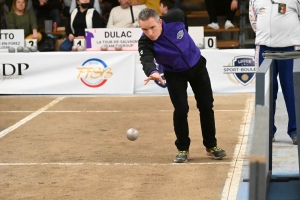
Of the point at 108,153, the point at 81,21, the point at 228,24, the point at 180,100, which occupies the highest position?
the point at 81,21

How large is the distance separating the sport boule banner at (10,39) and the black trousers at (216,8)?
4.76m

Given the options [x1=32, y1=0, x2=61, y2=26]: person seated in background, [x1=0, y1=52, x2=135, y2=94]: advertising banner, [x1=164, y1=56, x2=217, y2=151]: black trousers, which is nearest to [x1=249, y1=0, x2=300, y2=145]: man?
[x1=164, y1=56, x2=217, y2=151]: black trousers

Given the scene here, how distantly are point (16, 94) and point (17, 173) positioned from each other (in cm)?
668

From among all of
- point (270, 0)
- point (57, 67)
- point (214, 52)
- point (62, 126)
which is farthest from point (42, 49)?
point (270, 0)

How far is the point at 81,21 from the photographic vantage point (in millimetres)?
15555

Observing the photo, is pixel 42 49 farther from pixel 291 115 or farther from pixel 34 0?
pixel 291 115

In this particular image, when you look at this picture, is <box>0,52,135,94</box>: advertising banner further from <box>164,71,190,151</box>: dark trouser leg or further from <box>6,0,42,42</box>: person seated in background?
<box>164,71,190,151</box>: dark trouser leg

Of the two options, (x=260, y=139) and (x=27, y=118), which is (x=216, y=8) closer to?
(x=27, y=118)

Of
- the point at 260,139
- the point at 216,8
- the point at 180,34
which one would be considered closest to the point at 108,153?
the point at 180,34

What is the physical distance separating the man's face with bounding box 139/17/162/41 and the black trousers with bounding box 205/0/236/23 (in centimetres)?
979

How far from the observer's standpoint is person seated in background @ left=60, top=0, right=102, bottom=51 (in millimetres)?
15477

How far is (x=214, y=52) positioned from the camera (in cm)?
1362

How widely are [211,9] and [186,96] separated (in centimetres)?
→ 942

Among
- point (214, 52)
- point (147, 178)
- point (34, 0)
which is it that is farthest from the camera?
point (34, 0)
